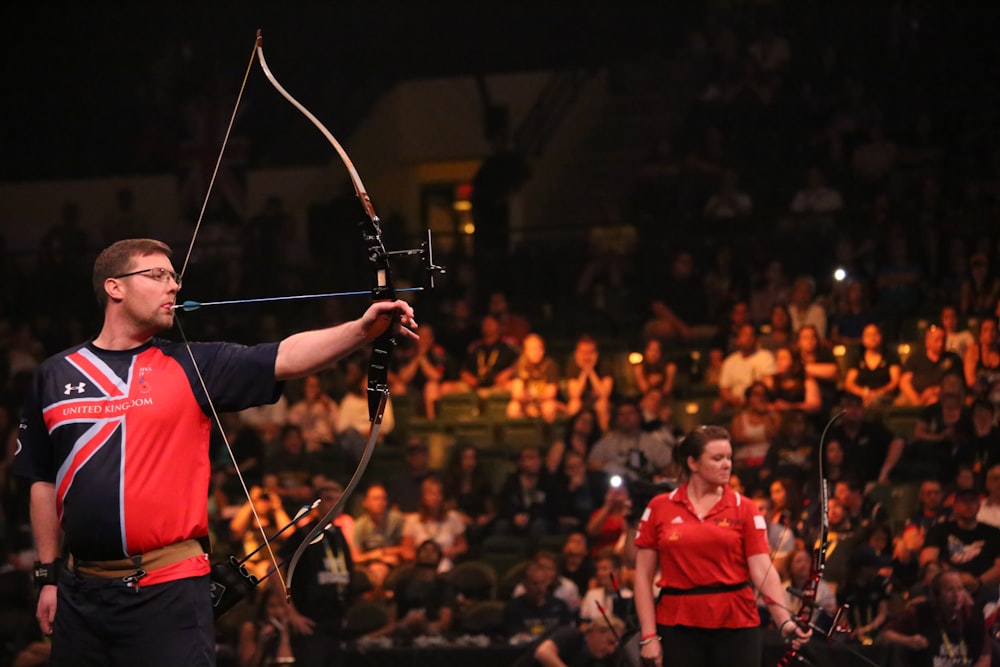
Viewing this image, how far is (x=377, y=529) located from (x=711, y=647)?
460 cm

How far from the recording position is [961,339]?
397 inches

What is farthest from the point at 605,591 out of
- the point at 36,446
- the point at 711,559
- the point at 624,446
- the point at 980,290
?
the point at 36,446

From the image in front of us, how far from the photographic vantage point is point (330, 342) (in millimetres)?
3664

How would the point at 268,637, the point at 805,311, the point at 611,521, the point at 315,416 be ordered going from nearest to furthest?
the point at 268,637, the point at 611,521, the point at 805,311, the point at 315,416

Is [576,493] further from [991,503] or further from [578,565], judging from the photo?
[991,503]

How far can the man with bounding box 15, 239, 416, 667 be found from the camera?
12.4 ft

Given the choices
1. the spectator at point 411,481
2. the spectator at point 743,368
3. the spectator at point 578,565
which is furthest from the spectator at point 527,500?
the spectator at point 743,368

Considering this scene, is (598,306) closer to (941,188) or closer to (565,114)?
(941,188)

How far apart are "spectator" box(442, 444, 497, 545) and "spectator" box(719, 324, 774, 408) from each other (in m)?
1.81

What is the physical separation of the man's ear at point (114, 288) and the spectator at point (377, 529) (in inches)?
228

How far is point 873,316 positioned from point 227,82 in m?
8.09

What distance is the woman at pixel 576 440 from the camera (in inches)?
391

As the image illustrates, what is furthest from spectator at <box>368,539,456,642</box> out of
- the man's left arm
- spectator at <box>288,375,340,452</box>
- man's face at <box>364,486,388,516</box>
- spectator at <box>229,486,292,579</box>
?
the man's left arm

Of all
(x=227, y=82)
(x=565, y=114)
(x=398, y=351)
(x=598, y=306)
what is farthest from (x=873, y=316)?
(x=227, y=82)
